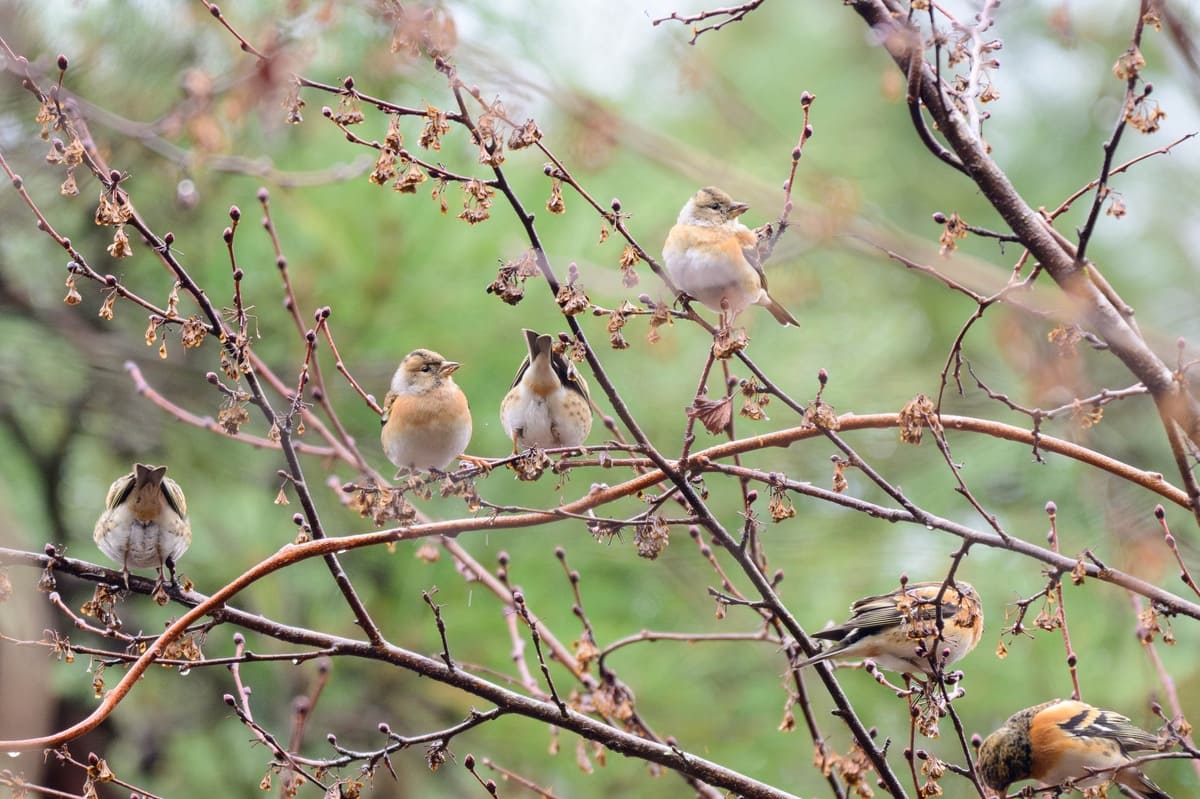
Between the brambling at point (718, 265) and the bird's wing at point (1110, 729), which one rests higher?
the brambling at point (718, 265)

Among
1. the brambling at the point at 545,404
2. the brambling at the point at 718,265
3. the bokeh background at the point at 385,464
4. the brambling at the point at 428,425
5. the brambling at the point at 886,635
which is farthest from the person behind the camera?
the bokeh background at the point at 385,464

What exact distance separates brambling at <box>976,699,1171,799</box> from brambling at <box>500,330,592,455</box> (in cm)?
117

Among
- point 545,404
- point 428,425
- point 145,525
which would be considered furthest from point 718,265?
point 145,525

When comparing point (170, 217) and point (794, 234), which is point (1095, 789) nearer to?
point (794, 234)

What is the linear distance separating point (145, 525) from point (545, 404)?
86 centimetres

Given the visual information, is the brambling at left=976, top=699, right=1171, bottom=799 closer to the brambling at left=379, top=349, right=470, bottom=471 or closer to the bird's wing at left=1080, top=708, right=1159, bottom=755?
the bird's wing at left=1080, top=708, right=1159, bottom=755

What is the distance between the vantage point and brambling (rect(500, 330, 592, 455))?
268 centimetres

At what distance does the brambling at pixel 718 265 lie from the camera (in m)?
2.29

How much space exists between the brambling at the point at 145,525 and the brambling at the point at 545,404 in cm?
72

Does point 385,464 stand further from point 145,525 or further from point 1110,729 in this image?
point 1110,729

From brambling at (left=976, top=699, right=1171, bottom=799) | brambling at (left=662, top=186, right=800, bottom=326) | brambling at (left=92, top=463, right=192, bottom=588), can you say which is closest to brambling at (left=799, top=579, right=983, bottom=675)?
brambling at (left=976, top=699, right=1171, bottom=799)

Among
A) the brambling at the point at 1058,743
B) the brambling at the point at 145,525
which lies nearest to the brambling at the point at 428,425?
the brambling at the point at 145,525

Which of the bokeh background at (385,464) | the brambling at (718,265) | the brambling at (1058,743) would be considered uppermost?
the bokeh background at (385,464)

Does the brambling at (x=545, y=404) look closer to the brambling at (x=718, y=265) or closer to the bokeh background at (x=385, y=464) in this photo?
the brambling at (x=718, y=265)
